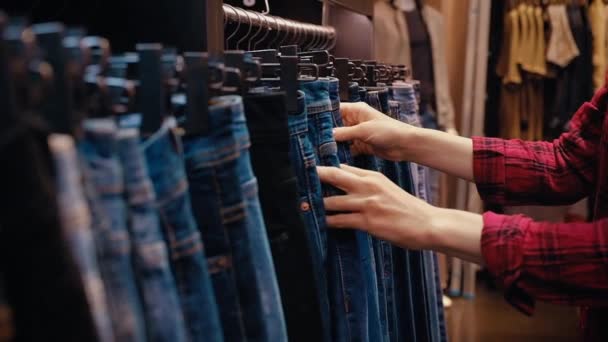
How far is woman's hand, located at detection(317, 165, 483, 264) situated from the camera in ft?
3.10

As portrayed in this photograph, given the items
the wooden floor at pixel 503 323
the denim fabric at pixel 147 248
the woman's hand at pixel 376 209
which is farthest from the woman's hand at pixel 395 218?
the wooden floor at pixel 503 323

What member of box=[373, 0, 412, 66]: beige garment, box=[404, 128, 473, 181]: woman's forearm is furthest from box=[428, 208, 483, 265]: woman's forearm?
box=[373, 0, 412, 66]: beige garment

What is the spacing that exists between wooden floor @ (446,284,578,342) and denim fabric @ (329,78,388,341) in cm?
199

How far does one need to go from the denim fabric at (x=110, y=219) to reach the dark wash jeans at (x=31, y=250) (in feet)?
0.28

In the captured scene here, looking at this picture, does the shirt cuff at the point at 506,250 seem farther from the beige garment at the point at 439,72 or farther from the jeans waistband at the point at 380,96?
the beige garment at the point at 439,72

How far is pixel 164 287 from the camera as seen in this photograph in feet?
1.74

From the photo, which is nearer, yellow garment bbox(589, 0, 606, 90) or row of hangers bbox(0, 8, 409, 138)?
row of hangers bbox(0, 8, 409, 138)

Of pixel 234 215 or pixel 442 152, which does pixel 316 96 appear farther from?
pixel 442 152

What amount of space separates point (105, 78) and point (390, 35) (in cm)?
221

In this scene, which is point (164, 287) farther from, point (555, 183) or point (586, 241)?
point (555, 183)

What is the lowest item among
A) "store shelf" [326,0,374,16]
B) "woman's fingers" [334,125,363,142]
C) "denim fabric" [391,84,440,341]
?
"denim fabric" [391,84,440,341]

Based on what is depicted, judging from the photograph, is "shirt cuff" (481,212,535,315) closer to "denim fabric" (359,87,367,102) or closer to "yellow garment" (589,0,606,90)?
"denim fabric" (359,87,367,102)

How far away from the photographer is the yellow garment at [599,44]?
118 inches

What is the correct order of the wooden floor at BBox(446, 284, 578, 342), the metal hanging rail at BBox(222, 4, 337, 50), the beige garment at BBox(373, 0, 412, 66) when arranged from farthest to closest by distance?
1. the wooden floor at BBox(446, 284, 578, 342)
2. the beige garment at BBox(373, 0, 412, 66)
3. the metal hanging rail at BBox(222, 4, 337, 50)
